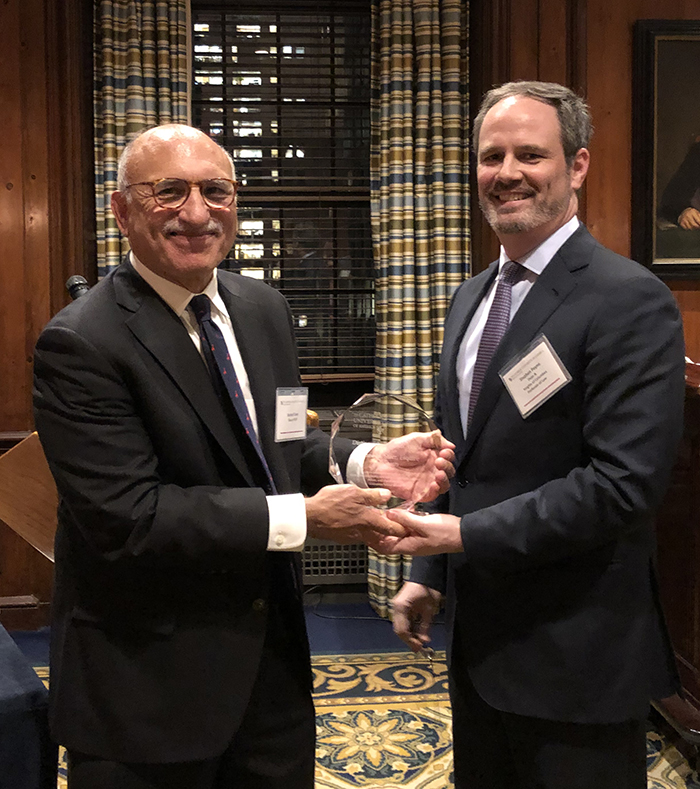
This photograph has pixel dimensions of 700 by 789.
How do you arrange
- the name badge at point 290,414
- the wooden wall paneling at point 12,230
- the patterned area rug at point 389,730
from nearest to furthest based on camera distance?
the name badge at point 290,414 → the patterned area rug at point 389,730 → the wooden wall paneling at point 12,230

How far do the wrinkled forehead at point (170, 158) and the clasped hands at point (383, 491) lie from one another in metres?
0.62

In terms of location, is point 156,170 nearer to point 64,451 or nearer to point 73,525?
point 64,451

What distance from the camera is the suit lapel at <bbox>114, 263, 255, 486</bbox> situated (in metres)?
1.43

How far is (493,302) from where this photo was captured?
1.68 meters

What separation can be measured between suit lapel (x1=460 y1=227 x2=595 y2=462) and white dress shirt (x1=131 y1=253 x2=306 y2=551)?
380 mm

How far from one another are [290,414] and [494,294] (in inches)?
19.6

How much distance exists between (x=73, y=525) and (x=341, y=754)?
5.75 feet

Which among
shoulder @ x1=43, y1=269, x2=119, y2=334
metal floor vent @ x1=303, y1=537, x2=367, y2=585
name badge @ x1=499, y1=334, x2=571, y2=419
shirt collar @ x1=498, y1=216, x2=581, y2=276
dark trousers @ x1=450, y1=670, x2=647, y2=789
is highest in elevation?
shirt collar @ x1=498, y1=216, x2=581, y2=276

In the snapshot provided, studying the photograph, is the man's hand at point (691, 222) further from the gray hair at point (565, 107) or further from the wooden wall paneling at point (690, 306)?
the gray hair at point (565, 107)

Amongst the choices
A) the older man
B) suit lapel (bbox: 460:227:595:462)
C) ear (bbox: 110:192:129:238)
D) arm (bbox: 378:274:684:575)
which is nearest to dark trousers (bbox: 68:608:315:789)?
the older man

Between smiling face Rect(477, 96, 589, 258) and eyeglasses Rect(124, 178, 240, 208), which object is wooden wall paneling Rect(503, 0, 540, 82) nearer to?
smiling face Rect(477, 96, 589, 258)

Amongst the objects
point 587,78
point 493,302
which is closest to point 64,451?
point 493,302

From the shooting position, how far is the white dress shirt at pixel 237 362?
4.66ft

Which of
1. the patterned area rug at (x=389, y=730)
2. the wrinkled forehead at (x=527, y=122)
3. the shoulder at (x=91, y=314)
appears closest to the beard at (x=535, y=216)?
the wrinkled forehead at (x=527, y=122)
